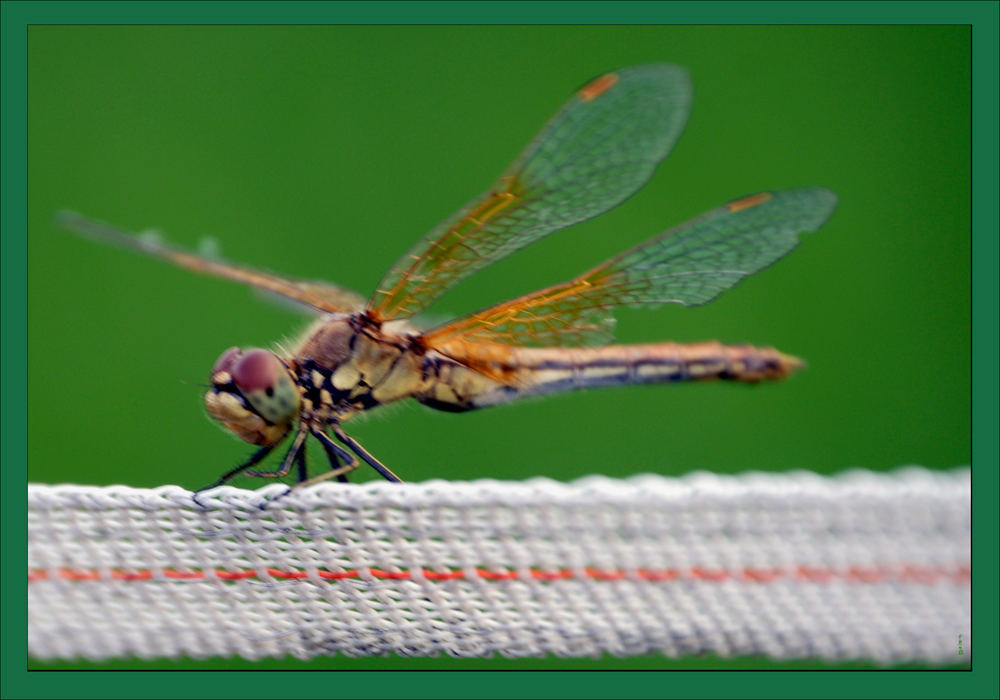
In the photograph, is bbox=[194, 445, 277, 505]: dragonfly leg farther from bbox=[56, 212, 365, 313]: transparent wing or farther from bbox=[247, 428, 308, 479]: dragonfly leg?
bbox=[56, 212, 365, 313]: transparent wing

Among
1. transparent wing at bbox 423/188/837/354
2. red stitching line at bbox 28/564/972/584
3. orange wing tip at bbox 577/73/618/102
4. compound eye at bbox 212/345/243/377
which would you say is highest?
orange wing tip at bbox 577/73/618/102

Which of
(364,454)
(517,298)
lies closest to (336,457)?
(364,454)

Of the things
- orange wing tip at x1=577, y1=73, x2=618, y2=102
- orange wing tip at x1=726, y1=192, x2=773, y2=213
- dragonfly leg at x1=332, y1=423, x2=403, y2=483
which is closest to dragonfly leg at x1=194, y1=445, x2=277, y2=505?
dragonfly leg at x1=332, y1=423, x2=403, y2=483

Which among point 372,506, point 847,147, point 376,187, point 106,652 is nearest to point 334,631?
point 372,506

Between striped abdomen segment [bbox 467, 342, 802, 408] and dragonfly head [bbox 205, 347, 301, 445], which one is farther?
striped abdomen segment [bbox 467, 342, 802, 408]

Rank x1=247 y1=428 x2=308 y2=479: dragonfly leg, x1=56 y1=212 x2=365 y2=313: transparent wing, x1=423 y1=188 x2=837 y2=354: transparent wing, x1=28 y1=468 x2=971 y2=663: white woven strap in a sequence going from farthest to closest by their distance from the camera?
x1=56 y1=212 x2=365 y2=313: transparent wing < x1=423 y1=188 x2=837 y2=354: transparent wing < x1=247 y1=428 x2=308 y2=479: dragonfly leg < x1=28 y1=468 x2=971 y2=663: white woven strap

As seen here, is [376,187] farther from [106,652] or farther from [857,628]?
[857,628]

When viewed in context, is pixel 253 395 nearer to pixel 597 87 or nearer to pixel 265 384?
pixel 265 384
